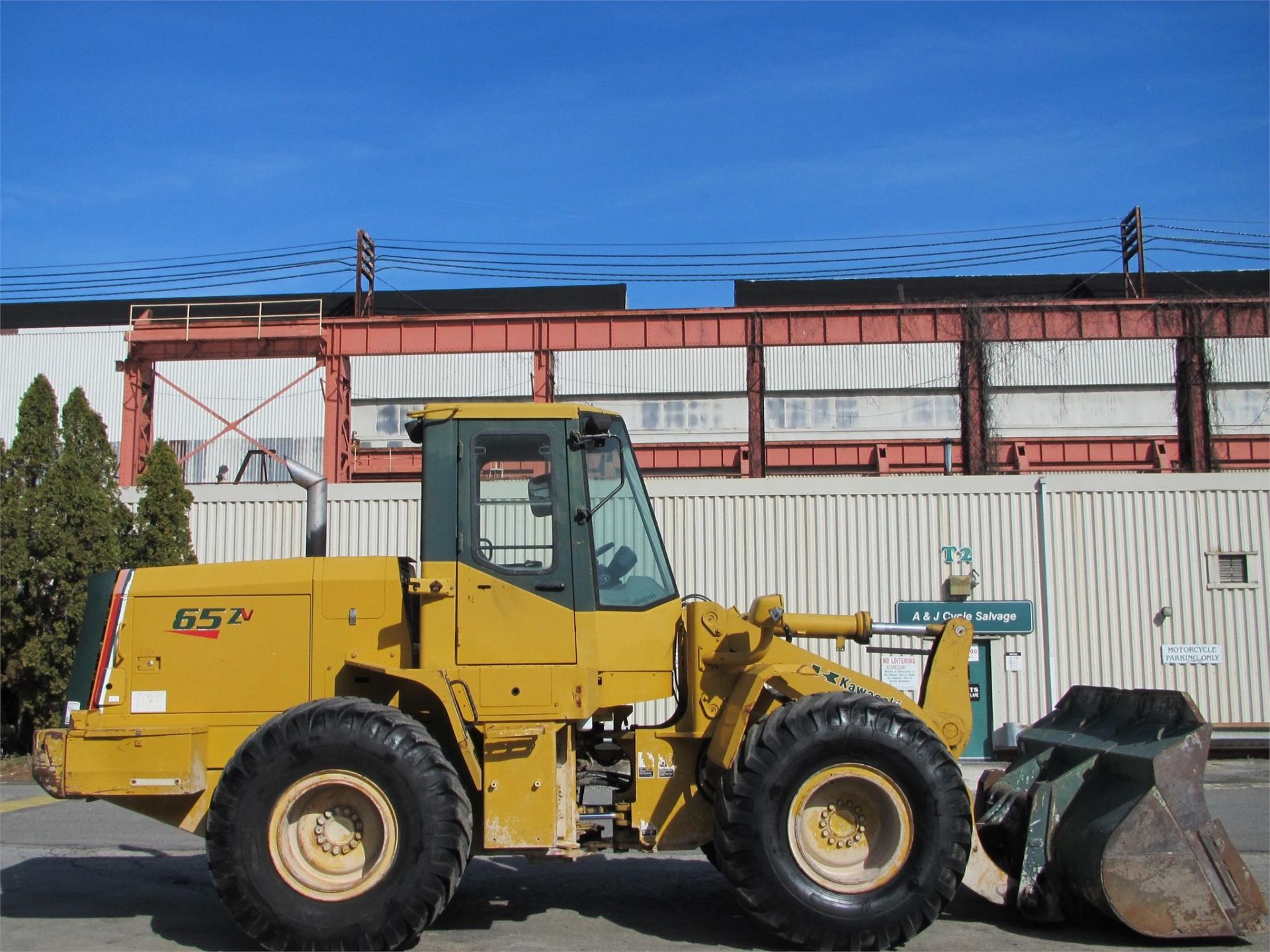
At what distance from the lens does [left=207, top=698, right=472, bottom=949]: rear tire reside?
18.7 feet

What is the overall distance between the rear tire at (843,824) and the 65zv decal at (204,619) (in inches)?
116

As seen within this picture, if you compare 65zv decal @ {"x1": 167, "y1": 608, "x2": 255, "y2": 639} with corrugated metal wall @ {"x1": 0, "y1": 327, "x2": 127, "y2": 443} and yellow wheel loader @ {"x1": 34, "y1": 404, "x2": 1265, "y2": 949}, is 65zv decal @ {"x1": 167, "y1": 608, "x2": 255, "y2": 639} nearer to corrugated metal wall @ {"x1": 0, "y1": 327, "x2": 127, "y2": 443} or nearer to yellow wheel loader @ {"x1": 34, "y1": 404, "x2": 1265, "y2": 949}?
yellow wheel loader @ {"x1": 34, "y1": 404, "x2": 1265, "y2": 949}

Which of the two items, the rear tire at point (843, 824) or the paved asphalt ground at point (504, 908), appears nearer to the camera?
the rear tire at point (843, 824)

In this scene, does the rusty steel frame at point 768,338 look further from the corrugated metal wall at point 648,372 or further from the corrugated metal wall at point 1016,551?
the corrugated metal wall at point 1016,551

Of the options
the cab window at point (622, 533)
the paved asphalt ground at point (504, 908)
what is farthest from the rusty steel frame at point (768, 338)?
the cab window at point (622, 533)

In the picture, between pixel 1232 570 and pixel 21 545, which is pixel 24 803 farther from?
pixel 1232 570

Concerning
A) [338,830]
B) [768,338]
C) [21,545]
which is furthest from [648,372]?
[338,830]

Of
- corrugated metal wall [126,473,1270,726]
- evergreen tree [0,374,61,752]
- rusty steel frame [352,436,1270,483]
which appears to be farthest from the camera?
rusty steel frame [352,436,1270,483]

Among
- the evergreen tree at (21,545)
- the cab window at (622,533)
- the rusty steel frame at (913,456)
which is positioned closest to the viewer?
the cab window at (622,533)

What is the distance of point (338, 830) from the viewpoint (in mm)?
5918

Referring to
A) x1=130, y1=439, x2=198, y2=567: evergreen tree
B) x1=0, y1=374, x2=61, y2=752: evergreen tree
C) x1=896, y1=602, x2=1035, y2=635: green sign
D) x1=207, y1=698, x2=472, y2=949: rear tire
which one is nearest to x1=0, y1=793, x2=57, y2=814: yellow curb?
x1=0, y1=374, x2=61, y2=752: evergreen tree

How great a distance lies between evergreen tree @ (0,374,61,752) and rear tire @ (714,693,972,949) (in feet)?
44.9

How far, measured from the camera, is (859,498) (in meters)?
18.6

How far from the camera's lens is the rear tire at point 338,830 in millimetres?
5703
